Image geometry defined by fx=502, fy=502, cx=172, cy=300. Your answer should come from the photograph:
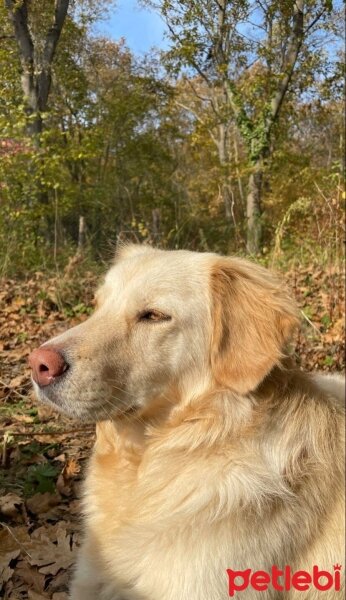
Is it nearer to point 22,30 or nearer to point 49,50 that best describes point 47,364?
point 22,30

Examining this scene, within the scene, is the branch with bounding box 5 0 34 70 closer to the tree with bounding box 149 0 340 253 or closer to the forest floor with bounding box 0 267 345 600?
the tree with bounding box 149 0 340 253

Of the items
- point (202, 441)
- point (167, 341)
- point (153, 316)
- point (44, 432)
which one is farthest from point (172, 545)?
point (44, 432)

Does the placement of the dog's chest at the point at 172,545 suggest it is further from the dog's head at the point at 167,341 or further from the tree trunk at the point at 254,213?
the tree trunk at the point at 254,213

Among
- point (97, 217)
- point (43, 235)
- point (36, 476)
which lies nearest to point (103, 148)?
point (97, 217)

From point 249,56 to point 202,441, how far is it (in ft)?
15.7

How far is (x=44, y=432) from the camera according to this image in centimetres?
338

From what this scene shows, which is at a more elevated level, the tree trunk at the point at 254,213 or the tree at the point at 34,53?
the tree at the point at 34,53

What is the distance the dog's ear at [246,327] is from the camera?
73.4 inches

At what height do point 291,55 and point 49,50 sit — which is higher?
point 49,50

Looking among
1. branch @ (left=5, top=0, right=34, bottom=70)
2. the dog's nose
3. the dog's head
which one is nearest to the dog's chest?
the dog's head

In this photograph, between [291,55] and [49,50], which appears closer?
[291,55]

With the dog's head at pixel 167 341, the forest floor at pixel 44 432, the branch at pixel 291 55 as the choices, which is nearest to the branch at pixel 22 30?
the forest floor at pixel 44 432

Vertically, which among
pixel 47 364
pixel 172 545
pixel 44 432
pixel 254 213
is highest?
pixel 254 213

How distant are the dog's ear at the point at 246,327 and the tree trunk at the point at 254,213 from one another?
14.0 feet
